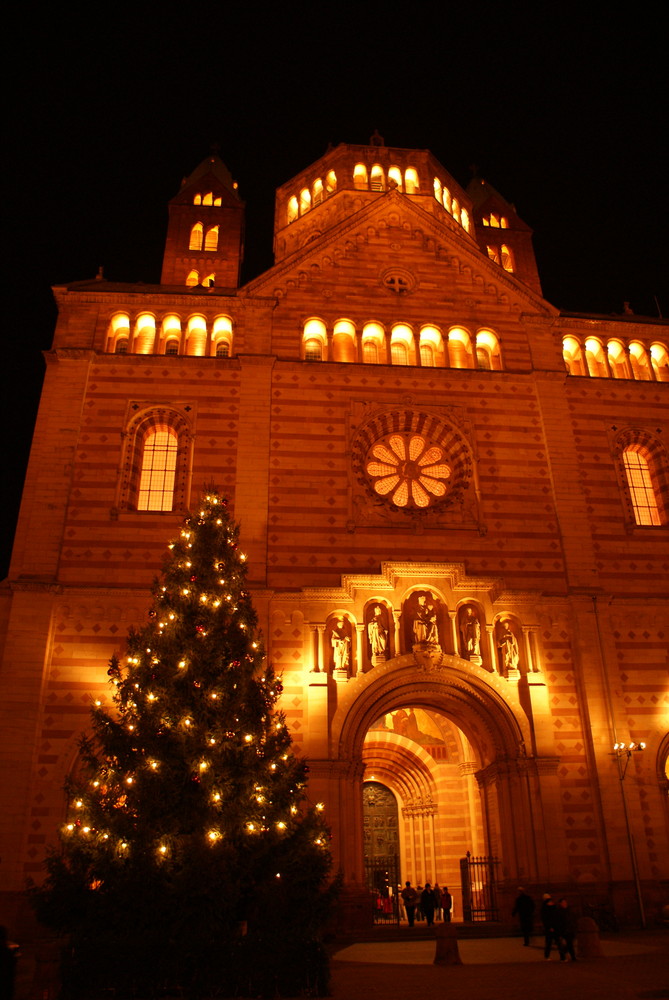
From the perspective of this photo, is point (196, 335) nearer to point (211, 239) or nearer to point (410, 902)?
point (211, 239)

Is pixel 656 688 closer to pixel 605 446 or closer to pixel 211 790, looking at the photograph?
pixel 605 446

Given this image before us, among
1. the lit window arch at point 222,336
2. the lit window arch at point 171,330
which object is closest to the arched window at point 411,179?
the lit window arch at point 222,336

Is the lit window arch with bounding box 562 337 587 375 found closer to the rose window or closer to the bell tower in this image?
the rose window

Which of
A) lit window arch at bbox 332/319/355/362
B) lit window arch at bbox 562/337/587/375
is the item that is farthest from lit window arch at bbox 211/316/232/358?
lit window arch at bbox 562/337/587/375

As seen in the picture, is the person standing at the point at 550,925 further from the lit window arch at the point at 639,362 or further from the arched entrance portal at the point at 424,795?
the lit window arch at the point at 639,362

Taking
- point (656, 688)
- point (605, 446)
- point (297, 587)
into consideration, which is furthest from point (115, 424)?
point (656, 688)

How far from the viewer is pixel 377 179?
104 feet

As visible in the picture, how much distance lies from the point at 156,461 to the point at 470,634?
34.0 feet

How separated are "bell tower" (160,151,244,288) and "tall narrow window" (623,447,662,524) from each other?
19.4 m

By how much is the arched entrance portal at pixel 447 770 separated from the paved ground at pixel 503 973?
2710 mm

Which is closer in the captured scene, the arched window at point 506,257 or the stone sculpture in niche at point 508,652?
the stone sculpture in niche at point 508,652

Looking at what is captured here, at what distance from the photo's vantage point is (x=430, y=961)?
14.2 m

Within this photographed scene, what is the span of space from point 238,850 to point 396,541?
11050 millimetres

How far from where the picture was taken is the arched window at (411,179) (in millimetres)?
31922
